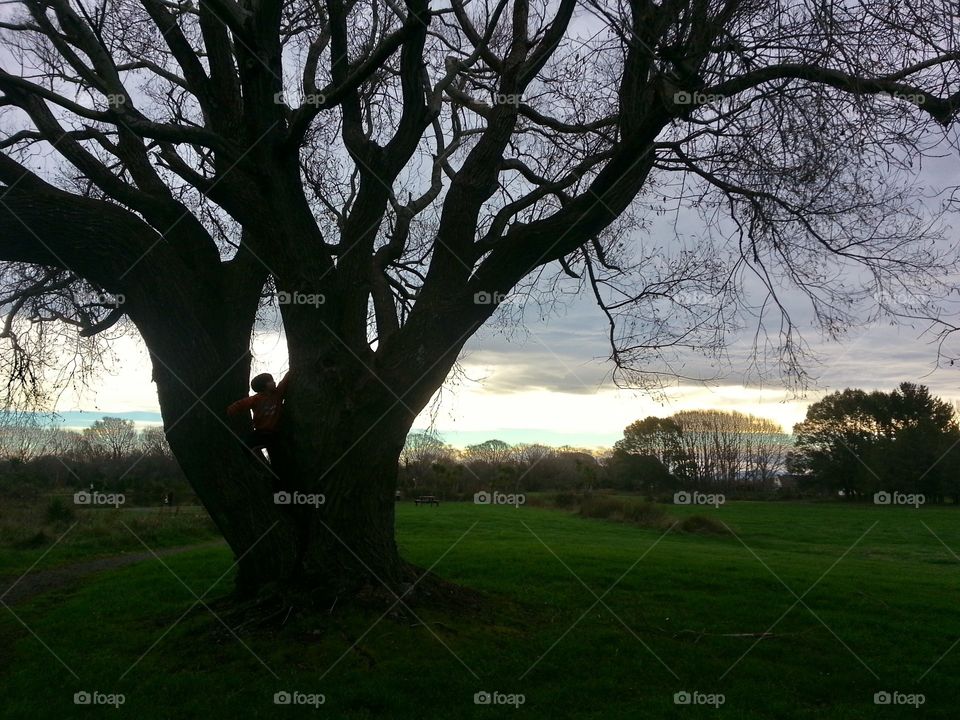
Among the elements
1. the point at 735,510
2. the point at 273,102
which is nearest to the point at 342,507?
the point at 273,102

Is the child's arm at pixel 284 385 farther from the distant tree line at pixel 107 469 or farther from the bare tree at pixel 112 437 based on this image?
the bare tree at pixel 112 437

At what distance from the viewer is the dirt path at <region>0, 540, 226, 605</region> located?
1035 centimetres

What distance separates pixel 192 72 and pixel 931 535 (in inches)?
1355

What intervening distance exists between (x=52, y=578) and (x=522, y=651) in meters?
10.2

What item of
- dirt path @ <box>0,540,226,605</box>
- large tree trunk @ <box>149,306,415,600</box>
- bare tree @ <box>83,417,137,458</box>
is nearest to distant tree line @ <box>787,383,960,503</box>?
large tree trunk @ <box>149,306,415,600</box>

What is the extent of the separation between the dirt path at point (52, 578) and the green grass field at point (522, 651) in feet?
2.34

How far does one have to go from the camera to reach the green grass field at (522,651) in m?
5.14

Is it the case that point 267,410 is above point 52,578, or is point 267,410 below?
above

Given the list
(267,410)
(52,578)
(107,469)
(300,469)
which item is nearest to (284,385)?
(267,410)

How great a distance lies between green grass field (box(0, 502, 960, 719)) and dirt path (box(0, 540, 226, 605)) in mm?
714

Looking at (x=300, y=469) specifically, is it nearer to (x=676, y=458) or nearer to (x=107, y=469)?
(x=107, y=469)

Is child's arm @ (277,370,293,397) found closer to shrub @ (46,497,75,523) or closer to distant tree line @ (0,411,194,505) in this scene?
distant tree line @ (0,411,194,505)

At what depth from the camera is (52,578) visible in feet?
39.9

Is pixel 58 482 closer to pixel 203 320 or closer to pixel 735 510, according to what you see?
pixel 203 320
